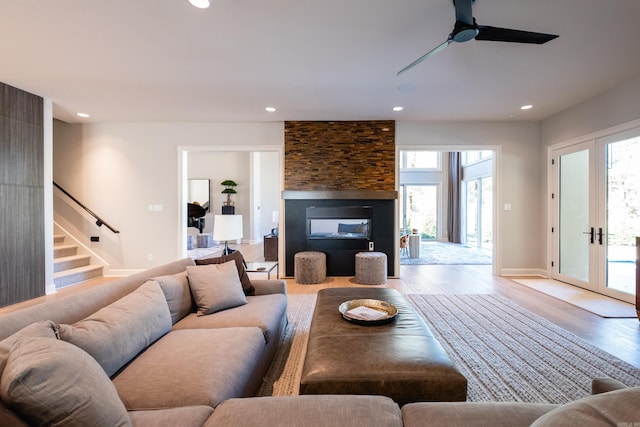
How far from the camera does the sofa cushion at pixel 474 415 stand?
92cm

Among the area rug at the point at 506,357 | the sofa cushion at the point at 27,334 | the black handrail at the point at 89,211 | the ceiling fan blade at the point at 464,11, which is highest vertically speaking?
the ceiling fan blade at the point at 464,11

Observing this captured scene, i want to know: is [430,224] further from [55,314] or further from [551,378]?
[55,314]

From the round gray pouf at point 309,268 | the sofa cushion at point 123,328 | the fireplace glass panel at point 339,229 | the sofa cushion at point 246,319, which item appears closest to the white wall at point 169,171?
the fireplace glass panel at point 339,229

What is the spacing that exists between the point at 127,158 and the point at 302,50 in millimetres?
4127

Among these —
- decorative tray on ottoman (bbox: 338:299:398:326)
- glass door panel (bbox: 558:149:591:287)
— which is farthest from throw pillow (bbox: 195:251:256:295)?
glass door panel (bbox: 558:149:591:287)

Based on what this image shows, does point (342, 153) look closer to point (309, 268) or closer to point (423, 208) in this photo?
point (309, 268)

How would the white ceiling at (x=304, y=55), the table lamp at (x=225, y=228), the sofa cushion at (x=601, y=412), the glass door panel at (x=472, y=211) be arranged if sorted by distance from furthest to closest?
the glass door panel at (x=472, y=211) → the table lamp at (x=225, y=228) → the white ceiling at (x=304, y=55) → the sofa cushion at (x=601, y=412)

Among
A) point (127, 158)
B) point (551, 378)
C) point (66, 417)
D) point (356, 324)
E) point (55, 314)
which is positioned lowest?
point (551, 378)

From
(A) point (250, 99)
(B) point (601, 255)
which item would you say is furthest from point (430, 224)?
(A) point (250, 99)

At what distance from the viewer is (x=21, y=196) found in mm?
3691

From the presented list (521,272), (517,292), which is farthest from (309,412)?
(521,272)

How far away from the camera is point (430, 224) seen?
10.1 m

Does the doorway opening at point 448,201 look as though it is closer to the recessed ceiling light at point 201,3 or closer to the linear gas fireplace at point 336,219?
the linear gas fireplace at point 336,219

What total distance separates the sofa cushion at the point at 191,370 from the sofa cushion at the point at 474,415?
2.65 feet
